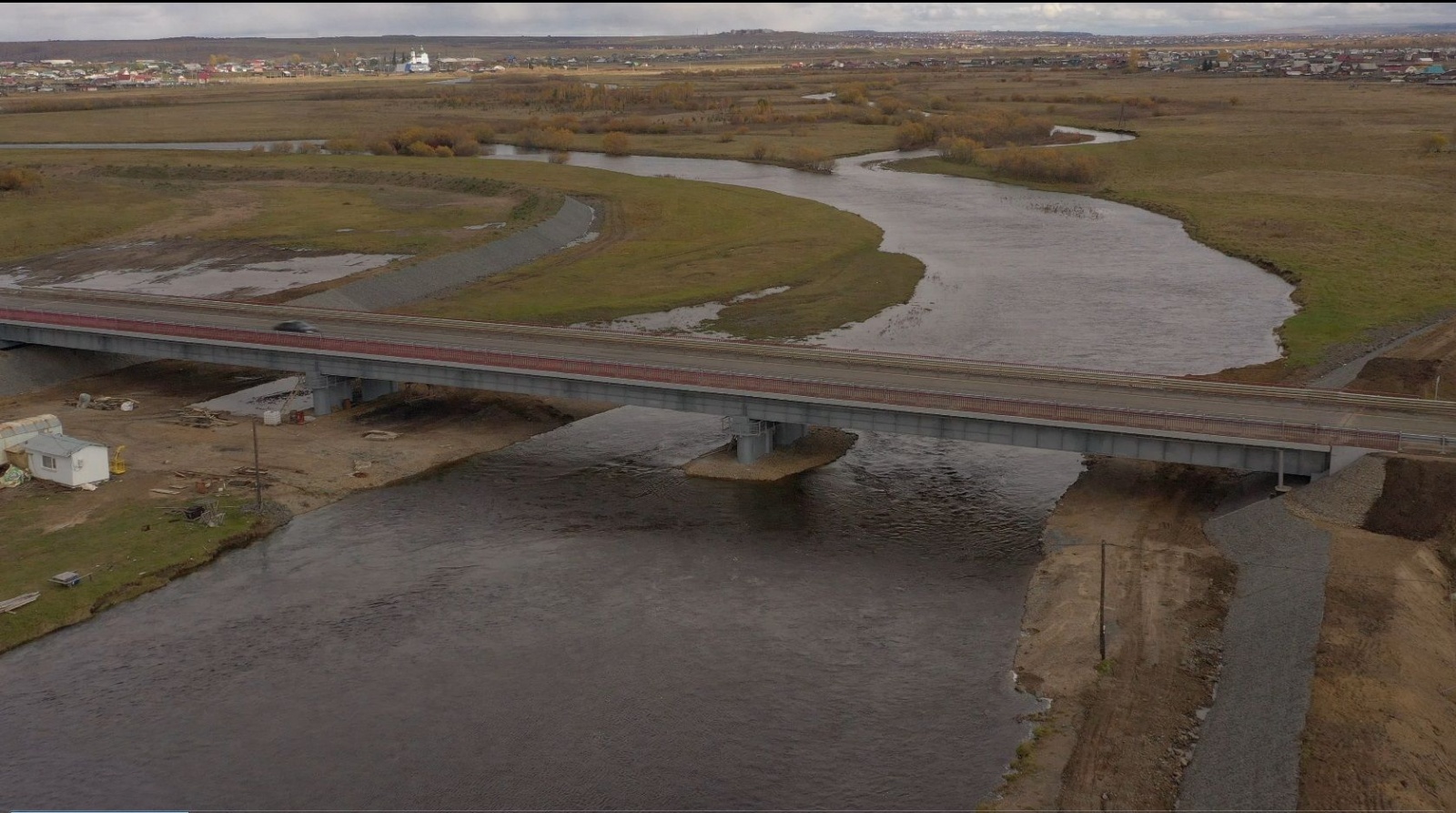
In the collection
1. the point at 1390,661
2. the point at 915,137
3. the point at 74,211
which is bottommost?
the point at 1390,661

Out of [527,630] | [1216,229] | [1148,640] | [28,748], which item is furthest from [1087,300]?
[28,748]

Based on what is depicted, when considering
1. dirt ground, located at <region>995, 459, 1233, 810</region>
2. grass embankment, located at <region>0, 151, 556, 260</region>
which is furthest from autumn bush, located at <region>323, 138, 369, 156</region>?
dirt ground, located at <region>995, 459, 1233, 810</region>

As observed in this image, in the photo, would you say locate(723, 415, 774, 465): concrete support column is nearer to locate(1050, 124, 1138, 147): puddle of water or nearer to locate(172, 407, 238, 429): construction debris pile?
locate(172, 407, 238, 429): construction debris pile

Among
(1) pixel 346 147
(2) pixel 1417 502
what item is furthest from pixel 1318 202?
(1) pixel 346 147

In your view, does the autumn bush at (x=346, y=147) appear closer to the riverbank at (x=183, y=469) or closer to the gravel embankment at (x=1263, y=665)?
the riverbank at (x=183, y=469)

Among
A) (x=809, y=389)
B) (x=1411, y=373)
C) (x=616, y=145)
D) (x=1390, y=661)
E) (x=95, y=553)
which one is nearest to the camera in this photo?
(x=1390, y=661)

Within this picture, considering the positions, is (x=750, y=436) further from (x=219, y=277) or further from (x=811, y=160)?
(x=811, y=160)
